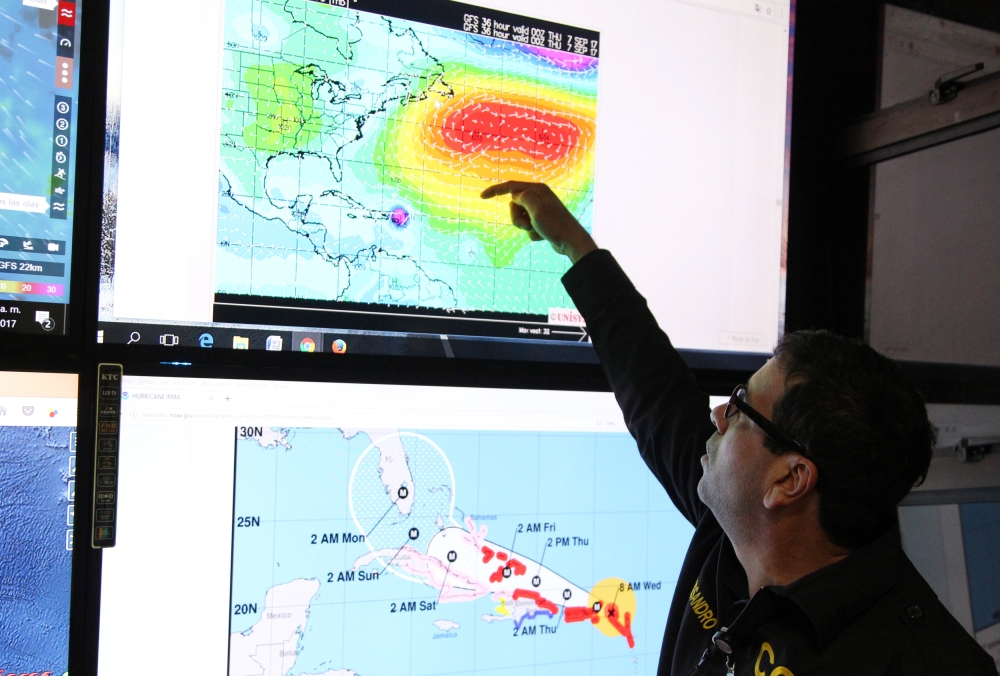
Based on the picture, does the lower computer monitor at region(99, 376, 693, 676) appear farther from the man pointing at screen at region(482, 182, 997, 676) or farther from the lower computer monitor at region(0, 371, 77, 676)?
the man pointing at screen at region(482, 182, 997, 676)

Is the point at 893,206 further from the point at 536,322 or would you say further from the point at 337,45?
the point at 337,45

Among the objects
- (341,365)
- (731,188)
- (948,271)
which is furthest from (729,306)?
(341,365)

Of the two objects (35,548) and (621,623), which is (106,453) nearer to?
(35,548)

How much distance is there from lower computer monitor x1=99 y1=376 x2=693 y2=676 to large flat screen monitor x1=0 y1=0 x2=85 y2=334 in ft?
0.54

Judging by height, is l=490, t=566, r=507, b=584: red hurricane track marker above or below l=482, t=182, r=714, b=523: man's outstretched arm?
below

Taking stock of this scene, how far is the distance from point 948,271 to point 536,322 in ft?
3.03

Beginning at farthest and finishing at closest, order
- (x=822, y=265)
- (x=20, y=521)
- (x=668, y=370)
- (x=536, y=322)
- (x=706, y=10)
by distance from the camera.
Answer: (x=822, y=265) → (x=706, y=10) → (x=536, y=322) → (x=668, y=370) → (x=20, y=521)

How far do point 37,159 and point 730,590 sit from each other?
1.15 meters

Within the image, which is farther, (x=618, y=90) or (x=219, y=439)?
(x=618, y=90)

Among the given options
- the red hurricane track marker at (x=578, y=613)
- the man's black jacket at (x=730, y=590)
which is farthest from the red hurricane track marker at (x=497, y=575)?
the man's black jacket at (x=730, y=590)

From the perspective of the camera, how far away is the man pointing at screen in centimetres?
104

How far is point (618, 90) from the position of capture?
4.86 feet

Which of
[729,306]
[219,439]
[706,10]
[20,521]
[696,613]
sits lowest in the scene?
[696,613]

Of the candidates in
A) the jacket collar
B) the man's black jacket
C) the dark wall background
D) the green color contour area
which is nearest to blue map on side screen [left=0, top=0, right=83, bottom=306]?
the green color contour area
